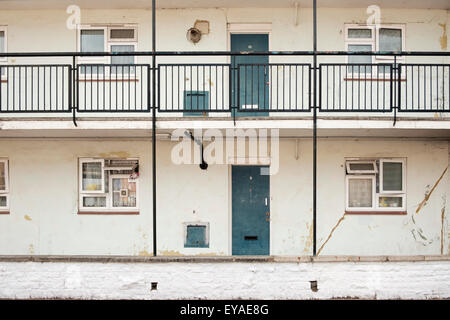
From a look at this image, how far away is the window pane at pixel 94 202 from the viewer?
7.73 m

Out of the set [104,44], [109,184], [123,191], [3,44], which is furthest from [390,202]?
[3,44]

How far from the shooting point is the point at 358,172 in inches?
299

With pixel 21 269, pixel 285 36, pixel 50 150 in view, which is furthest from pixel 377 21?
pixel 21 269

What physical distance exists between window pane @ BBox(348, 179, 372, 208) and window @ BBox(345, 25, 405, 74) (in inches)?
99.0

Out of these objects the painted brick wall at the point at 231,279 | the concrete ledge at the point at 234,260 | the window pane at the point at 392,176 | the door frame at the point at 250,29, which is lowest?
the painted brick wall at the point at 231,279

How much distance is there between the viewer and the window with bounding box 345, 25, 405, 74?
7.64 meters

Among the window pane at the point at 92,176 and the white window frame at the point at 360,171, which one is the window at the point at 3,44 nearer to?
the window pane at the point at 92,176

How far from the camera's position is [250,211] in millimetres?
7727

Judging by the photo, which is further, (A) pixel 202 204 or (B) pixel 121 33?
(B) pixel 121 33

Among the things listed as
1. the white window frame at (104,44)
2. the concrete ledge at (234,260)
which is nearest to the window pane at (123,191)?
the concrete ledge at (234,260)

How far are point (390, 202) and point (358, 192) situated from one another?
2.45 feet

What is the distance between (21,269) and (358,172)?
22.2ft

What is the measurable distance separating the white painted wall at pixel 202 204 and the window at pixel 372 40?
183 cm

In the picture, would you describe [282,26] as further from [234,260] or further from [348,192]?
[234,260]
